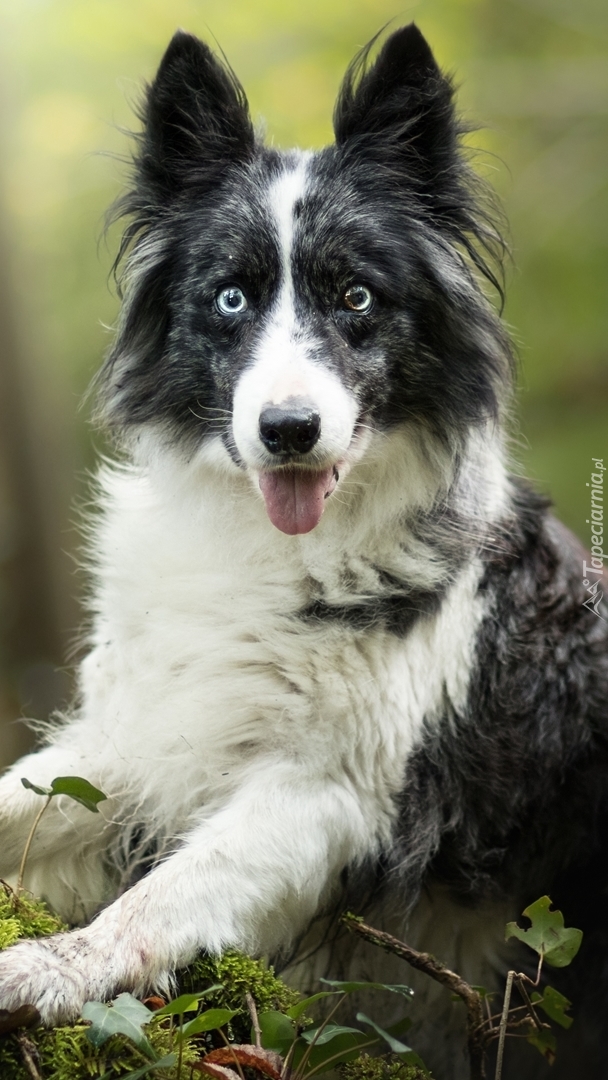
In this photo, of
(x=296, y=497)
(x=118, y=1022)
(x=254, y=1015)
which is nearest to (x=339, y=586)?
(x=296, y=497)

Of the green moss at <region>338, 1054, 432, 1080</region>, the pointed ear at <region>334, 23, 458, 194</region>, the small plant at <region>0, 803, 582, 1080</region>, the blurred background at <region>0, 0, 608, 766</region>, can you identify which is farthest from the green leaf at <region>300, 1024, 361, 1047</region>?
the blurred background at <region>0, 0, 608, 766</region>

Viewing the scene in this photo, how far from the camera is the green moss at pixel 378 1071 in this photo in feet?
7.37

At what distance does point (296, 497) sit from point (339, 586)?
0.34 metres

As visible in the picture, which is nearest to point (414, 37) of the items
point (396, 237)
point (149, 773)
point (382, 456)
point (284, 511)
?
point (396, 237)

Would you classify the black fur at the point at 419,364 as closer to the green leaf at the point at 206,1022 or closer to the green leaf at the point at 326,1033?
the green leaf at the point at 326,1033

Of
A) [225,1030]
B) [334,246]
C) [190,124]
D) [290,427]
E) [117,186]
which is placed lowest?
[225,1030]

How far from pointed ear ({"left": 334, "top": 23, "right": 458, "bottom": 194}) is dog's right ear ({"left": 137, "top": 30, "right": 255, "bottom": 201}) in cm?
32

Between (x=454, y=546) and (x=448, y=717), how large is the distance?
1.66ft

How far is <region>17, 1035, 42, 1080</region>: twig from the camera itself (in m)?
1.79

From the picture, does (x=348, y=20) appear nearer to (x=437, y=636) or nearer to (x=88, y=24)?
(x=88, y=24)

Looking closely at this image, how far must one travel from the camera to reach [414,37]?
9.04ft

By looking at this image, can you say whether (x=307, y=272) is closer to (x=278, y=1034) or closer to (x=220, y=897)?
(x=220, y=897)

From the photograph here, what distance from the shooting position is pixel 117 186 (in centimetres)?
597

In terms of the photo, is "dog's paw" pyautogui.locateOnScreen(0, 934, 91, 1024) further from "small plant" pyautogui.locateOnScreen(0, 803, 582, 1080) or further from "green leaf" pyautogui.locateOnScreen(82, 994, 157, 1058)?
"green leaf" pyautogui.locateOnScreen(82, 994, 157, 1058)
